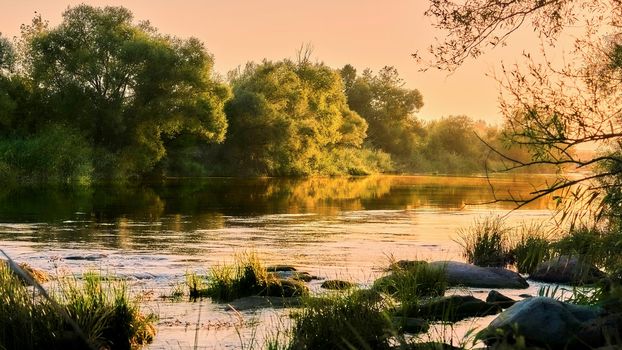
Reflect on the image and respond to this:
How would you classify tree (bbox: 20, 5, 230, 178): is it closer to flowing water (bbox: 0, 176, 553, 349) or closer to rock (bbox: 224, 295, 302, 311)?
flowing water (bbox: 0, 176, 553, 349)

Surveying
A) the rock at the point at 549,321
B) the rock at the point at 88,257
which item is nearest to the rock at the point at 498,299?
the rock at the point at 549,321

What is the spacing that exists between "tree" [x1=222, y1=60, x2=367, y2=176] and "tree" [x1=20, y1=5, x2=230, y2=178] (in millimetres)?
9831

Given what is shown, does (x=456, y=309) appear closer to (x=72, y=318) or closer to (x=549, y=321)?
(x=549, y=321)

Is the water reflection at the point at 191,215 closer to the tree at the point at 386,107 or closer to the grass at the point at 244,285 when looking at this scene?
the grass at the point at 244,285

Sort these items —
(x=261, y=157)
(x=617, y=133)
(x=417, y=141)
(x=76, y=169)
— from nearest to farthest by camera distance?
(x=617, y=133), (x=76, y=169), (x=261, y=157), (x=417, y=141)

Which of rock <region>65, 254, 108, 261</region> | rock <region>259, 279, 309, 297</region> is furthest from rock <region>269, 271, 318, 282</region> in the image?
rock <region>65, 254, 108, 261</region>

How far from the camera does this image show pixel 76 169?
191ft

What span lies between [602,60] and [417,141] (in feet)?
418

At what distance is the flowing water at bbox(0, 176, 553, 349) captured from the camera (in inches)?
540

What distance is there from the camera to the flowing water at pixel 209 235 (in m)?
13.7

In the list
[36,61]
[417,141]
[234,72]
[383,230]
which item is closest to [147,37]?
[36,61]

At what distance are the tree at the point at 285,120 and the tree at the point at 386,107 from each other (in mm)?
30740

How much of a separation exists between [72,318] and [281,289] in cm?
579

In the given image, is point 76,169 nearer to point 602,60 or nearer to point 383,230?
point 383,230
